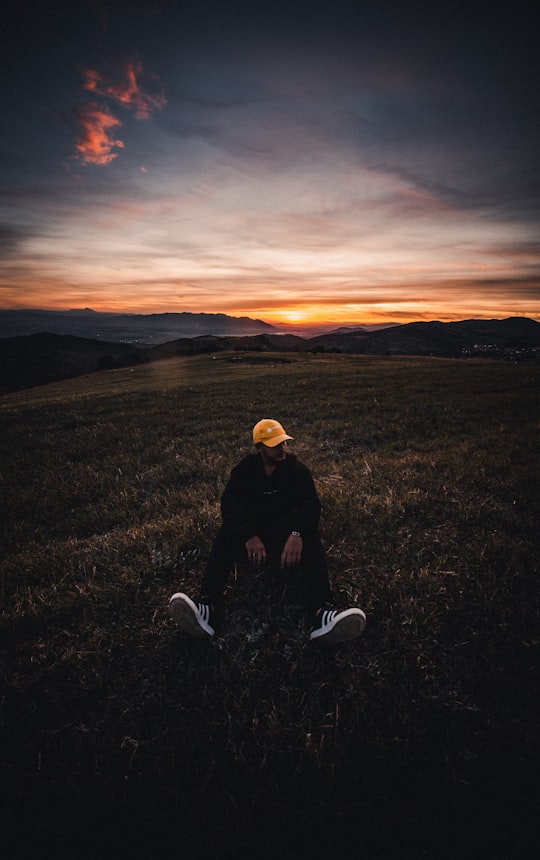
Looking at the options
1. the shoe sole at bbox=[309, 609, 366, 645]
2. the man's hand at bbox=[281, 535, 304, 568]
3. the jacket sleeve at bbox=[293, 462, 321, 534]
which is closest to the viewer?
the shoe sole at bbox=[309, 609, 366, 645]

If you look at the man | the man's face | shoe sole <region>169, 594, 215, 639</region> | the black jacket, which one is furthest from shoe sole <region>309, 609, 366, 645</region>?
the man's face

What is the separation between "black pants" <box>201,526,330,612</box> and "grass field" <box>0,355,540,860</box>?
10.7 inches

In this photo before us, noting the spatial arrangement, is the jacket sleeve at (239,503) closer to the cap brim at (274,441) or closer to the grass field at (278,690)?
the cap brim at (274,441)

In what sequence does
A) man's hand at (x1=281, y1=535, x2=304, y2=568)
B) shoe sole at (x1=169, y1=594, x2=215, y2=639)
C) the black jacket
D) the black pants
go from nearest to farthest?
shoe sole at (x1=169, y1=594, x2=215, y2=639)
the black pants
man's hand at (x1=281, y1=535, x2=304, y2=568)
the black jacket

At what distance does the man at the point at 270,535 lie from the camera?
3633 mm

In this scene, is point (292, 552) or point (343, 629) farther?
point (292, 552)

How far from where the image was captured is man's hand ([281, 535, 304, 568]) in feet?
14.1

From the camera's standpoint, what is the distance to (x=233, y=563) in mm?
4375

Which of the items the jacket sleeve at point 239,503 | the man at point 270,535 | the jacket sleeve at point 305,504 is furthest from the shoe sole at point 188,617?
the jacket sleeve at point 305,504

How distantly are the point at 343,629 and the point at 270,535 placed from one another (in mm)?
1661

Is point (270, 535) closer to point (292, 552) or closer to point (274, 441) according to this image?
point (292, 552)

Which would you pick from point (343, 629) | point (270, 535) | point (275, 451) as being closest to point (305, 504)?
point (270, 535)

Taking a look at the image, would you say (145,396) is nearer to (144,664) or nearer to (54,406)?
(54,406)

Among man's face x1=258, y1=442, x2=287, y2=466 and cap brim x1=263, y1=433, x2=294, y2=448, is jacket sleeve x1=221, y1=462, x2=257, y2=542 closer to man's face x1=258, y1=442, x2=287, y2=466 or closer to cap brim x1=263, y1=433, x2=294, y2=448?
man's face x1=258, y1=442, x2=287, y2=466
